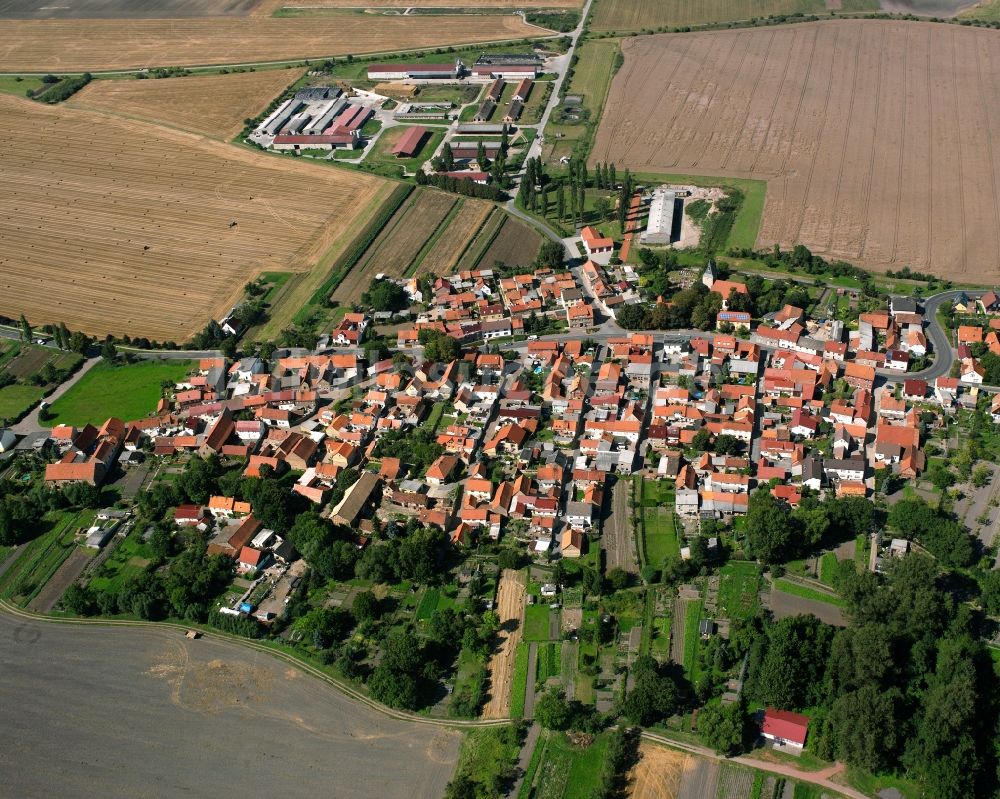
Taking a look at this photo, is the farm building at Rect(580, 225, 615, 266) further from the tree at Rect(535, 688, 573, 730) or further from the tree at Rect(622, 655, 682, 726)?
the tree at Rect(535, 688, 573, 730)

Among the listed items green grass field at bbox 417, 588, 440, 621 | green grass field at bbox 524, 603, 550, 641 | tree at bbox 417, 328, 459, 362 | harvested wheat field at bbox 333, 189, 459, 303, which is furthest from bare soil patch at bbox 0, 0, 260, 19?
green grass field at bbox 524, 603, 550, 641

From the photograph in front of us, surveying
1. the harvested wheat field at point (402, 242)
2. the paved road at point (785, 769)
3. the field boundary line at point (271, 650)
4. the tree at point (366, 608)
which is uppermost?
the harvested wheat field at point (402, 242)

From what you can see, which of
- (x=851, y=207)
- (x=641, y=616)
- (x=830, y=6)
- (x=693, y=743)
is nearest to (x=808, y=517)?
(x=641, y=616)

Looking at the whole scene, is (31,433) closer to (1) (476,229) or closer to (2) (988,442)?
(1) (476,229)

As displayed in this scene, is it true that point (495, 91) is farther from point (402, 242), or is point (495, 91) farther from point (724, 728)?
point (724, 728)

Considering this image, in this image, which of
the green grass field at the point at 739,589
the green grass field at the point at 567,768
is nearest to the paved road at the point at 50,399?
the green grass field at the point at 567,768

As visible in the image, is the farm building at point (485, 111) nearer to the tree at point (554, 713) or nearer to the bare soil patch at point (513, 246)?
the bare soil patch at point (513, 246)
